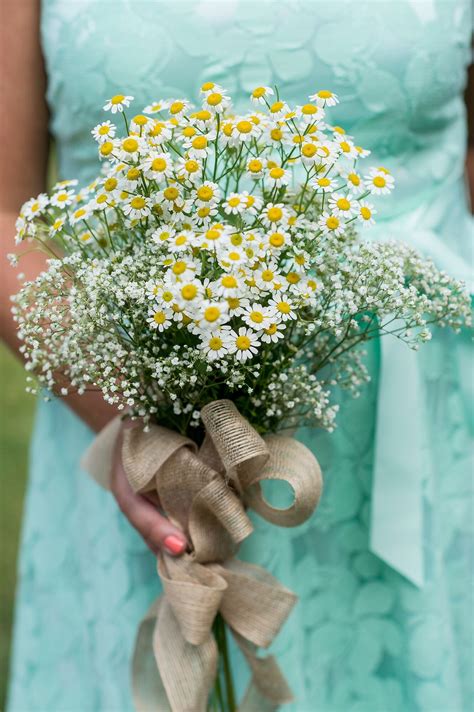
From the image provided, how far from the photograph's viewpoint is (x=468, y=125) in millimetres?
1385

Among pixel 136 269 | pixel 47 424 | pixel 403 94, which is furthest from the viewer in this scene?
pixel 47 424

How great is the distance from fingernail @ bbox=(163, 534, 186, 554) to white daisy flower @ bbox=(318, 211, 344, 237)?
39 centimetres

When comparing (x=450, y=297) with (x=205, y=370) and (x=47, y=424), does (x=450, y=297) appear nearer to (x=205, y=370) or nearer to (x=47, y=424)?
(x=205, y=370)

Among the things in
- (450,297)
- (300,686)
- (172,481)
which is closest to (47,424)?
(172,481)

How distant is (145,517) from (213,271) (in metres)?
0.35

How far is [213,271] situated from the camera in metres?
0.72

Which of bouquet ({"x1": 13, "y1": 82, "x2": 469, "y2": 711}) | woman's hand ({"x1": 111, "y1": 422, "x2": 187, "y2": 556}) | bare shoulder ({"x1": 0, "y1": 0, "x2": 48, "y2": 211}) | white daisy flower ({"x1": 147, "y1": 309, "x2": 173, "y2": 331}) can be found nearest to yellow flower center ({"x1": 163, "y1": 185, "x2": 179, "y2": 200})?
bouquet ({"x1": 13, "y1": 82, "x2": 469, "y2": 711})

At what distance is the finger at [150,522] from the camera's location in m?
0.89

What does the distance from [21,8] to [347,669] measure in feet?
3.48

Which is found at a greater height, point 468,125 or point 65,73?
point 65,73

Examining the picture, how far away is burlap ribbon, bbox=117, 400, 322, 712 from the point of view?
0.85 meters

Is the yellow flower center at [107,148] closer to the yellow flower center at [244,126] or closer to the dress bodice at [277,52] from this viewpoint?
the yellow flower center at [244,126]

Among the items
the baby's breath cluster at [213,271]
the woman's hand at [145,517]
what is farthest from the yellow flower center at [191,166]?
the woman's hand at [145,517]

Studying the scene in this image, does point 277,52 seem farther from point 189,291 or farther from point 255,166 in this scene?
point 189,291
